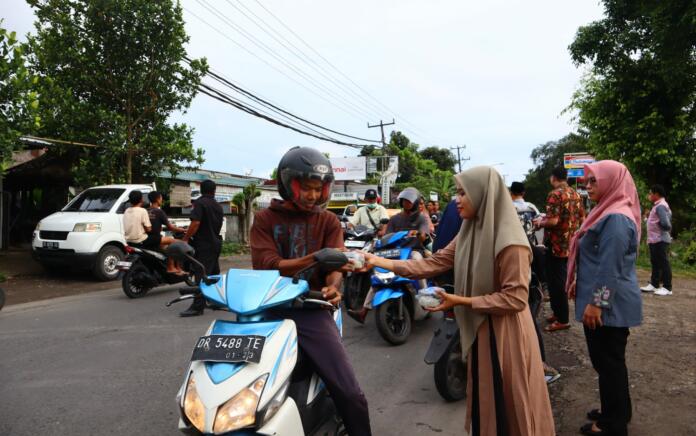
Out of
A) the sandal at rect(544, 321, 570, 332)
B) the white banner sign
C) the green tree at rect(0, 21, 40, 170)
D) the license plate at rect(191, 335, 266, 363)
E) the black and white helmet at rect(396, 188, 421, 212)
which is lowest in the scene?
the sandal at rect(544, 321, 570, 332)

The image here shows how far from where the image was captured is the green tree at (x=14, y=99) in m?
8.20

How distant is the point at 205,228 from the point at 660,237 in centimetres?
741

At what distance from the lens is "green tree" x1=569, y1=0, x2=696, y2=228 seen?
1397 centimetres

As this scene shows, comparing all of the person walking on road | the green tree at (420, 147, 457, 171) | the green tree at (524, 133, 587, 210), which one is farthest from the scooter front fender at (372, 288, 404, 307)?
the green tree at (420, 147, 457, 171)

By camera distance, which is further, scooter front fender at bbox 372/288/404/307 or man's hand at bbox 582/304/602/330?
scooter front fender at bbox 372/288/404/307

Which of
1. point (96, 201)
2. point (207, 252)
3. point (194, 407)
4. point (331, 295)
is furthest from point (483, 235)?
point (96, 201)

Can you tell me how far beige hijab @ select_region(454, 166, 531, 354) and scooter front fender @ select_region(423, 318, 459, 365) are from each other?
115 centimetres

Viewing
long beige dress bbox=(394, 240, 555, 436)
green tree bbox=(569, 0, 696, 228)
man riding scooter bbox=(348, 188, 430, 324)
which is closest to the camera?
long beige dress bbox=(394, 240, 555, 436)

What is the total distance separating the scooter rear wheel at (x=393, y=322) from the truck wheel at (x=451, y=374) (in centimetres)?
134

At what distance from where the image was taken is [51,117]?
36.7 ft

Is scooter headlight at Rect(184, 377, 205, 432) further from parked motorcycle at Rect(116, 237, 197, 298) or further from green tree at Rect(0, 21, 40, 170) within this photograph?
green tree at Rect(0, 21, 40, 170)

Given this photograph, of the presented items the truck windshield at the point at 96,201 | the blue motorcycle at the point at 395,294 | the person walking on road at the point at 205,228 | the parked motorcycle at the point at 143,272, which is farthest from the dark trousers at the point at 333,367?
the truck windshield at the point at 96,201

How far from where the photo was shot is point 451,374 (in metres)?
3.68

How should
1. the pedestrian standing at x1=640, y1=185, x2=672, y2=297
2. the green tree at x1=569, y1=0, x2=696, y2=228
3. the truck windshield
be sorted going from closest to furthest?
the pedestrian standing at x1=640, y1=185, x2=672, y2=297, the truck windshield, the green tree at x1=569, y1=0, x2=696, y2=228
